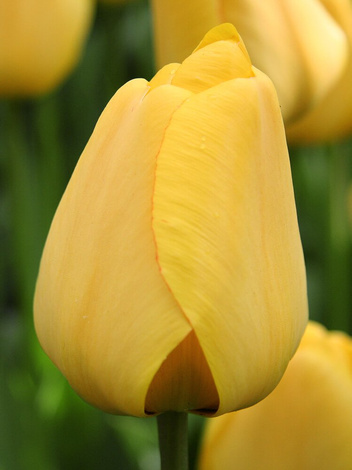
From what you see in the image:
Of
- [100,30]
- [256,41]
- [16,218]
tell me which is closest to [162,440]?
[256,41]

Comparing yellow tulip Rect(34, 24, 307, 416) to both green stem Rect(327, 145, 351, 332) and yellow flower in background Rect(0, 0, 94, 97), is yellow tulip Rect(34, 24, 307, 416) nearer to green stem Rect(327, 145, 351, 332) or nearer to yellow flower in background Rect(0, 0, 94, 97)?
yellow flower in background Rect(0, 0, 94, 97)

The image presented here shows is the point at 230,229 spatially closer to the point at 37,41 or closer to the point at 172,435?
the point at 172,435

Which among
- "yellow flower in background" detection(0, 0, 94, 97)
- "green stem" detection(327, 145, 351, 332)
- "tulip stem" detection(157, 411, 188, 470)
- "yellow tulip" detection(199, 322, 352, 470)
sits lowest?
"green stem" detection(327, 145, 351, 332)

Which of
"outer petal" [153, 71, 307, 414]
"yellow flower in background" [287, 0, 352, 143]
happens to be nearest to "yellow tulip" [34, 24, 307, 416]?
"outer petal" [153, 71, 307, 414]

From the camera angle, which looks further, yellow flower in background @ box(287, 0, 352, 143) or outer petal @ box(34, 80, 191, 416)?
yellow flower in background @ box(287, 0, 352, 143)

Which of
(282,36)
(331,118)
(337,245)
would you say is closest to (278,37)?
(282,36)
